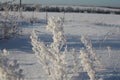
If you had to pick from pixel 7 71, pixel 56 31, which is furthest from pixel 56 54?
pixel 7 71

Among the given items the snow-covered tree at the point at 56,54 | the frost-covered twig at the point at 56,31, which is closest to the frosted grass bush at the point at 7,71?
the snow-covered tree at the point at 56,54

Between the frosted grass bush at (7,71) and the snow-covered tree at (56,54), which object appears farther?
the snow-covered tree at (56,54)

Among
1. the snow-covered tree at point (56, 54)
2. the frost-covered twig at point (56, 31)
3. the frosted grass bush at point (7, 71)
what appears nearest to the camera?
the frosted grass bush at point (7, 71)

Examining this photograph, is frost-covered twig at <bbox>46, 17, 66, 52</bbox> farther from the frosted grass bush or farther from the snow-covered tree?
the frosted grass bush

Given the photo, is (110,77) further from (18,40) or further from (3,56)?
(18,40)

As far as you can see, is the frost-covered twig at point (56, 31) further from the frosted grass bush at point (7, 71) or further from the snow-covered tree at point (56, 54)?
the frosted grass bush at point (7, 71)

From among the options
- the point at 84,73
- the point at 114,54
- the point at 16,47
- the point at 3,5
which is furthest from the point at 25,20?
the point at 84,73

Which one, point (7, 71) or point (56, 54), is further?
point (56, 54)

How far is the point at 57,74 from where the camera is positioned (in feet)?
10.8

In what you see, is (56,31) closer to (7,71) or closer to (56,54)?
(56,54)

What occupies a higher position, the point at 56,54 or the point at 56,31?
the point at 56,31

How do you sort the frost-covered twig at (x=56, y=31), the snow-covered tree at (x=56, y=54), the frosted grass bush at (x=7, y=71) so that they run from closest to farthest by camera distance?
the frosted grass bush at (x=7, y=71) → the snow-covered tree at (x=56, y=54) → the frost-covered twig at (x=56, y=31)

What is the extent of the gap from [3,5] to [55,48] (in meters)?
7.09

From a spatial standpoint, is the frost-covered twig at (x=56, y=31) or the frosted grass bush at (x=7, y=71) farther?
the frost-covered twig at (x=56, y=31)
